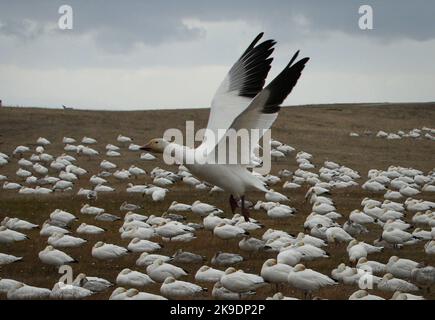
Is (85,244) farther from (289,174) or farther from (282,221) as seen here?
(289,174)

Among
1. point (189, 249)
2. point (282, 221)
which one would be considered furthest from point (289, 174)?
point (189, 249)

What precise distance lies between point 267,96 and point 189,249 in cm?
599

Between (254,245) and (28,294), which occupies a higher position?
(254,245)

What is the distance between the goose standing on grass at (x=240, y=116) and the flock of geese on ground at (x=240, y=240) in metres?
1.32

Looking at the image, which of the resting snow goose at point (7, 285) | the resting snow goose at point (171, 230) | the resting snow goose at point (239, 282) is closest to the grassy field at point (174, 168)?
the resting snow goose at point (171, 230)

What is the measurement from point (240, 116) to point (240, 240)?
6289mm

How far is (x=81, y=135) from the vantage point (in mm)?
35562

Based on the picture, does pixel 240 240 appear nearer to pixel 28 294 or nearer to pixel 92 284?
pixel 92 284

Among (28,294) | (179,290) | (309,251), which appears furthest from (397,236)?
(28,294)

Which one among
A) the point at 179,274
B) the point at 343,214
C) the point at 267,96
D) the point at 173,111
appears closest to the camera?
the point at 267,96

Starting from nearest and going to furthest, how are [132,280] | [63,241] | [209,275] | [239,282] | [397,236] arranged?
[239,282] < [132,280] < [209,275] < [397,236] < [63,241]

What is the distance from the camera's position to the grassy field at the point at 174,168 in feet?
44.4

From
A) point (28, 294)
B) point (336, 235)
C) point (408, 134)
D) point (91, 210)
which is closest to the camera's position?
point (28, 294)

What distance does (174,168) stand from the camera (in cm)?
2853
